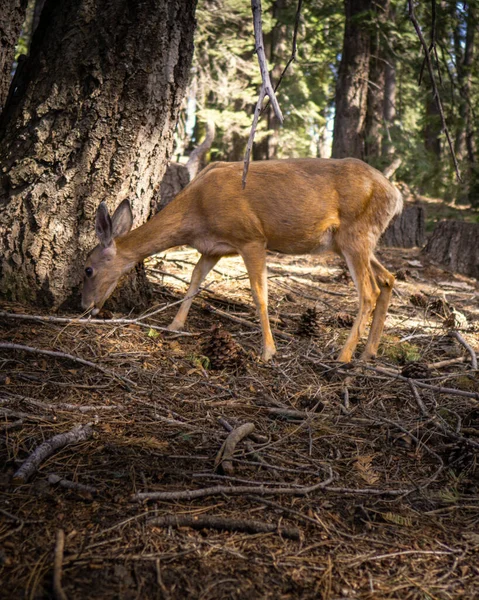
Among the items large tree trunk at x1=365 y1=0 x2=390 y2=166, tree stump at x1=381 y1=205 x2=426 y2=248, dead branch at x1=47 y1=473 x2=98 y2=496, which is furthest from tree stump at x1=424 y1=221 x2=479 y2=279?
dead branch at x1=47 y1=473 x2=98 y2=496

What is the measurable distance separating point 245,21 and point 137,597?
18209 mm

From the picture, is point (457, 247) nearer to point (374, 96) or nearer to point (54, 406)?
point (374, 96)

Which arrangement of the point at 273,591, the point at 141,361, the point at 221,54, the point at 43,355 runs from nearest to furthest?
the point at 273,591 → the point at 43,355 → the point at 141,361 → the point at 221,54

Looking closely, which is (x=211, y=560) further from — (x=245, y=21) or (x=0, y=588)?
(x=245, y=21)

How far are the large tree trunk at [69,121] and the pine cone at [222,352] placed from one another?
141 centimetres

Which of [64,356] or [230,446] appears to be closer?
[230,446]

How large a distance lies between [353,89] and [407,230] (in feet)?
9.47

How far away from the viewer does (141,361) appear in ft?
14.0

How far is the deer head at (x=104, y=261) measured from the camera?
16.1ft

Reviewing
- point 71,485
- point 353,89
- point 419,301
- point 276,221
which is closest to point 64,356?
point 71,485

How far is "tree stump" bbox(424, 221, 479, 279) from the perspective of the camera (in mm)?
9580

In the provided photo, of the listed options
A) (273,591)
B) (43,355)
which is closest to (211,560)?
(273,591)

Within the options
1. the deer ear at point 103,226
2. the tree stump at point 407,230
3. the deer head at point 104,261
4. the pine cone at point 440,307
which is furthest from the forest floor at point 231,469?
the tree stump at point 407,230

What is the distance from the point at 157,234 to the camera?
5.39 m
